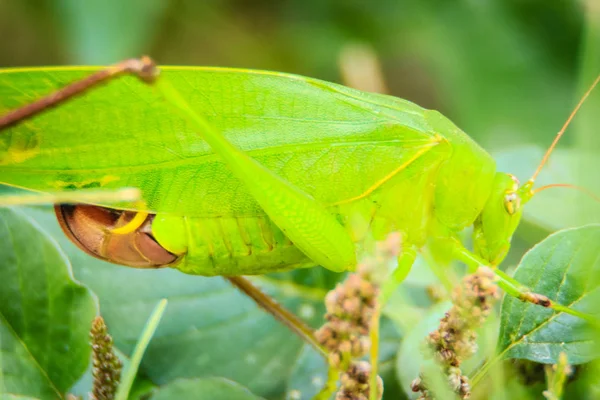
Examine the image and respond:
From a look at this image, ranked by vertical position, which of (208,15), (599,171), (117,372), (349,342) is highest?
(208,15)

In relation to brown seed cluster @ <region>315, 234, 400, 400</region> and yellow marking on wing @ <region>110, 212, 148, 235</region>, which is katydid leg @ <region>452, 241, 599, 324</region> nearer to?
brown seed cluster @ <region>315, 234, 400, 400</region>

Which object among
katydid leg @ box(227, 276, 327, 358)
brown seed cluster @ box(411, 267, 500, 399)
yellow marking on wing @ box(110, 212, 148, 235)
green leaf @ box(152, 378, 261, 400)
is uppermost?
brown seed cluster @ box(411, 267, 500, 399)

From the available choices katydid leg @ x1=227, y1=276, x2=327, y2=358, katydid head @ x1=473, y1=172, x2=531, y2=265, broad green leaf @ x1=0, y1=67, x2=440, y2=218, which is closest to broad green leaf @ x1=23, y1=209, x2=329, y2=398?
katydid leg @ x1=227, y1=276, x2=327, y2=358

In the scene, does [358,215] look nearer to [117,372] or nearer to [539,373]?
[539,373]

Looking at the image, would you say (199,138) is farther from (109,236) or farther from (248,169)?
(109,236)

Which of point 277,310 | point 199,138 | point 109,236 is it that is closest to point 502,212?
point 277,310

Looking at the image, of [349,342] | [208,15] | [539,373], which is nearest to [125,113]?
[349,342]

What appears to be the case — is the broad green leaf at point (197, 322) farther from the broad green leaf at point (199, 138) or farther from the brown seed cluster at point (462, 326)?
the brown seed cluster at point (462, 326)
